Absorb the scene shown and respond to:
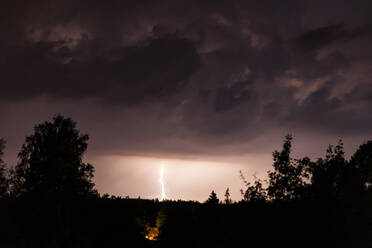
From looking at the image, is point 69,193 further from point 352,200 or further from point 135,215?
point 352,200

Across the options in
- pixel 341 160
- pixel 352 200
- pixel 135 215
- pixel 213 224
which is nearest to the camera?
pixel 352 200

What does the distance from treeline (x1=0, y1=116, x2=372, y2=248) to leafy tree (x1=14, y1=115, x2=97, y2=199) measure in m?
0.10

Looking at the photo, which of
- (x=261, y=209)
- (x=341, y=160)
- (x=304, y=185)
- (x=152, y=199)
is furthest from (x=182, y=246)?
(x=341, y=160)

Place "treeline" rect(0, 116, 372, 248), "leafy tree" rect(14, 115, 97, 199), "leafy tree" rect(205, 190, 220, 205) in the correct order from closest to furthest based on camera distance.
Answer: "treeline" rect(0, 116, 372, 248) < "leafy tree" rect(205, 190, 220, 205) < "leafy tree" rect(14, 115, 97, 199)

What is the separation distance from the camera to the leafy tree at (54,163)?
1503 inches

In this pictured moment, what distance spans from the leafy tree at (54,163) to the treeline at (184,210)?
10 centimetres

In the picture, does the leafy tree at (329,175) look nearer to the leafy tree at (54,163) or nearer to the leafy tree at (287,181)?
the leafy tree at (287,181)

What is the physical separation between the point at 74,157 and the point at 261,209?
23536 millimetres

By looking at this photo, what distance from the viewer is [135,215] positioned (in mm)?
Answer: 30844

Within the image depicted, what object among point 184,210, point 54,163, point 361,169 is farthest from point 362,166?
point 54,163

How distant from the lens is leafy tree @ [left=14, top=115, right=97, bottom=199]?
125 feet

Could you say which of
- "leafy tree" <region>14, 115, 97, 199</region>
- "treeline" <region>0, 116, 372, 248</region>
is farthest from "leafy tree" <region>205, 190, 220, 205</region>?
"leafy tree" <region>14, 115, 97, 199</region>

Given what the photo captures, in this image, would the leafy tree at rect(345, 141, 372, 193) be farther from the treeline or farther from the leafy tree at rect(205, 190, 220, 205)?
the leafy tree at rect(205, 190, 220, 205)

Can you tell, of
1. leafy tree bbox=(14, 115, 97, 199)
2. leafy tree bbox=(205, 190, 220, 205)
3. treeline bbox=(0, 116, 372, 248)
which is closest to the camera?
treeline bbox=(0, 116, 372, 248)
